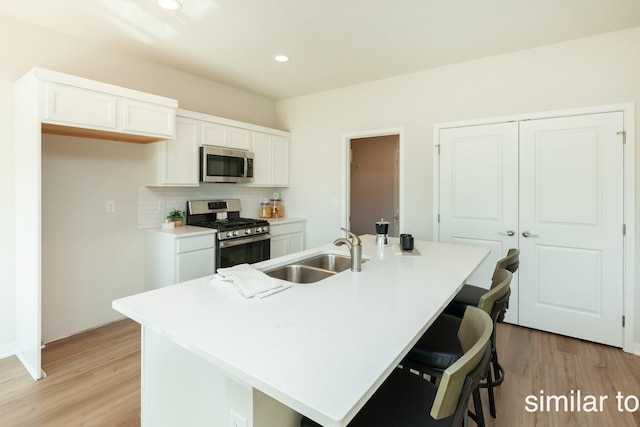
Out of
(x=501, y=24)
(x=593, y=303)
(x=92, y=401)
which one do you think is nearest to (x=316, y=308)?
(x=92, y=401)

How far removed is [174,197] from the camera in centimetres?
370

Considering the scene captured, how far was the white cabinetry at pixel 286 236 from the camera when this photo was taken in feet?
13.7

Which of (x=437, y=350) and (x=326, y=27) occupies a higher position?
(x=326, y=27)

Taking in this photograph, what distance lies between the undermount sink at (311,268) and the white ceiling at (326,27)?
5.88 feet

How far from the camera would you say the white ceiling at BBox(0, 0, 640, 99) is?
2371mm

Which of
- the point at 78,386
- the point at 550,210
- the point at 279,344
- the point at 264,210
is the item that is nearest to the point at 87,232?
the point at 78,386

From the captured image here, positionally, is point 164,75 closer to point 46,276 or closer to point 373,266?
point 46,276

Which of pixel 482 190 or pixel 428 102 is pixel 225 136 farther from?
pixel 482 190

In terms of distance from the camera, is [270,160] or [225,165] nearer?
[225,165]

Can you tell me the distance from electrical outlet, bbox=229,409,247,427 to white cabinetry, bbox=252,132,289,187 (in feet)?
11.2

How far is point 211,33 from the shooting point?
277cm

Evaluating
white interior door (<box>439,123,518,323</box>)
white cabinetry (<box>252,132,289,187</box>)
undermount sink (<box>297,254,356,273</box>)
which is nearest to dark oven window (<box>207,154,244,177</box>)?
white cabinetry (<box>252,132,289,187</box>)

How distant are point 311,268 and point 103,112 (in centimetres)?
205

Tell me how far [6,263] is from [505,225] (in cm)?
432
